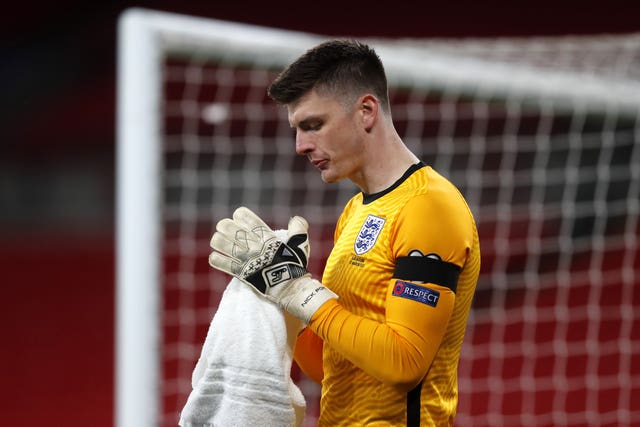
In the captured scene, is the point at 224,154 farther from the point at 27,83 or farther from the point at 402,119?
the point at 27,83

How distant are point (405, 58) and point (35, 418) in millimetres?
3035

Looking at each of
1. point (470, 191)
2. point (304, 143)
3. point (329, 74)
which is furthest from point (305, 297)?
point (470, 191)

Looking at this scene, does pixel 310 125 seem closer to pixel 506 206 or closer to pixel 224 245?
pixel 224 245

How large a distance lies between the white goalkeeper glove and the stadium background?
4.43 metres

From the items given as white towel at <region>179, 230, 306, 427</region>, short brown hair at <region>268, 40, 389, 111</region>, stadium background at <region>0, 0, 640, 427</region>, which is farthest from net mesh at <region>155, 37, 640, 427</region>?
white towel at <region>179, 230, 306, 427</region>

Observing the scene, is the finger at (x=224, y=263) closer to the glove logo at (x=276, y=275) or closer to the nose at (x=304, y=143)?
the glove logo at (x=276, y=275)

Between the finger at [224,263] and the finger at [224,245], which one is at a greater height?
the finger at [224,245]

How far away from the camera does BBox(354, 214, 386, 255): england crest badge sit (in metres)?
1.50

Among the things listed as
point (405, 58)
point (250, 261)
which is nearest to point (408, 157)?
point (250, 261)

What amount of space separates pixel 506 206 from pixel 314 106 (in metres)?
4.54

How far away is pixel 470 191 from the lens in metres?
6.12

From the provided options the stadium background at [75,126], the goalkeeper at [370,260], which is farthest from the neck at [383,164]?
the stadium background at [75,126]

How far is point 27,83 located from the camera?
8242 mm

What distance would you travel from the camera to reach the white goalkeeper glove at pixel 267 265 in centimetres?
145
